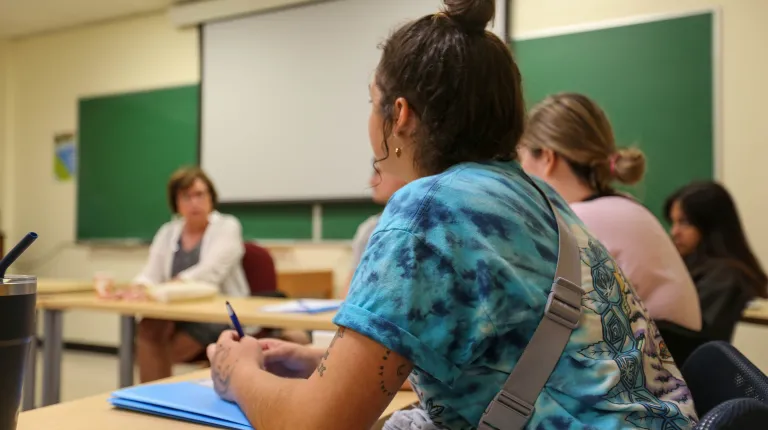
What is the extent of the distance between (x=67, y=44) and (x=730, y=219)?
5.43 meters

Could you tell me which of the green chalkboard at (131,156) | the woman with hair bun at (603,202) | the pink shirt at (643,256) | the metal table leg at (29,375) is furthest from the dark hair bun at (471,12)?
the green chalkboard at (131,156)

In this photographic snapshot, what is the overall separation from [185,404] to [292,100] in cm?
394

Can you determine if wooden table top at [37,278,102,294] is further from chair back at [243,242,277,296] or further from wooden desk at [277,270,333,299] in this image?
wooden desk at [277,270,333,299]

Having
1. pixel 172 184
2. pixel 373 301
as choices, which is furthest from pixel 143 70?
→ pixel 373 301

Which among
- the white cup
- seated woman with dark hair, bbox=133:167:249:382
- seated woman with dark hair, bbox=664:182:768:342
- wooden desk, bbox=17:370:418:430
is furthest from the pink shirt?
the white cup

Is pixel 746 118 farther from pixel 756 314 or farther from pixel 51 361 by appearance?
pixel 51 361

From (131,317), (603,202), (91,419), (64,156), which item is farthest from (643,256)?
(64,156)

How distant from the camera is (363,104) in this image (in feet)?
14.3

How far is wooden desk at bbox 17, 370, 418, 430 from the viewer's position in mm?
884

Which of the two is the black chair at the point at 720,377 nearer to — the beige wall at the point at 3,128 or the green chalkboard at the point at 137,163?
the green chalkboard at the point at 137,163

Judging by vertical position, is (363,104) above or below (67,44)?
below

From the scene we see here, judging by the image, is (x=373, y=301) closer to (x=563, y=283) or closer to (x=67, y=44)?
(x=563, y=283)

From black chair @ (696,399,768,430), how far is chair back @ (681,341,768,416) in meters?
0.16

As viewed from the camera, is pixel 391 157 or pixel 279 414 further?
pixel 391 157
